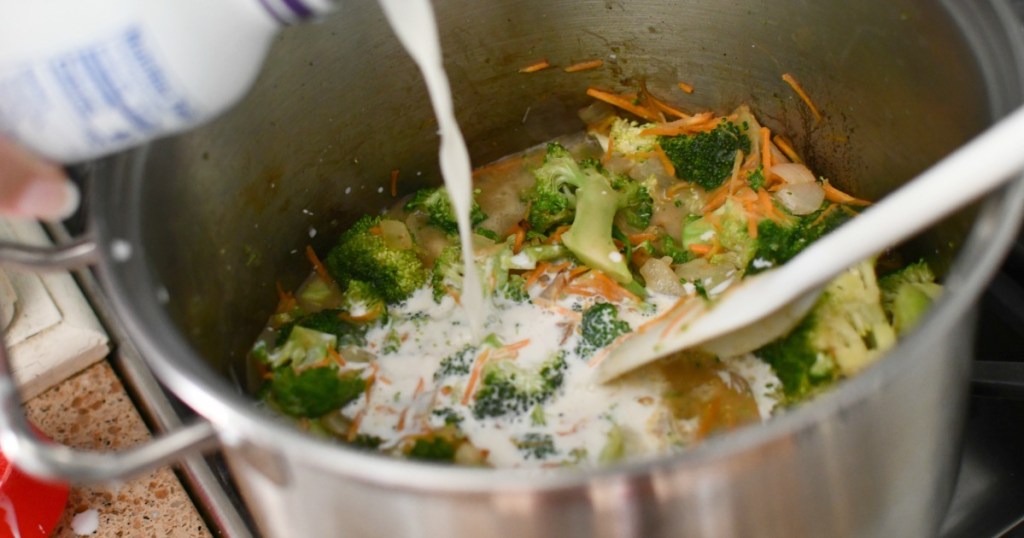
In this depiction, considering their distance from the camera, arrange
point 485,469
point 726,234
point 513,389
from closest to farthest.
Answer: point 485,469 < point 513,389 < point 726,234

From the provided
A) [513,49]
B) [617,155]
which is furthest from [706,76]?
[513,49]

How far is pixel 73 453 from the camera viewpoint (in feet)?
2.80

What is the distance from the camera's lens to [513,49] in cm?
163

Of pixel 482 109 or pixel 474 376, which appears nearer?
pixel 474 376

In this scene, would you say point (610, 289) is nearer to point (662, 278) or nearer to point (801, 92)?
point (662, 278)

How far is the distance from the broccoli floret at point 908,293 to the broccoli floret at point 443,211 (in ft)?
2.03

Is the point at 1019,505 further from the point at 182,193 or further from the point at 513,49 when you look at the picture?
the point at 182,193

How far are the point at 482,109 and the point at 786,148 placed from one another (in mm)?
509

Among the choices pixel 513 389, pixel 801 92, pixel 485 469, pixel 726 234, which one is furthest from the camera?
pixel 801 92

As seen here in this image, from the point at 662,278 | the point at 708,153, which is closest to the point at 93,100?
the point at 662,278

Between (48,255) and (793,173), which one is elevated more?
(48,255)

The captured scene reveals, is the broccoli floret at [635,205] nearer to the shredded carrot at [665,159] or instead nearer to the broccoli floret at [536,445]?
the shredded carrot at [665,159]

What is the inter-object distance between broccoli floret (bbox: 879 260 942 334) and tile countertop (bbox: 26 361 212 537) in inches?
38.7

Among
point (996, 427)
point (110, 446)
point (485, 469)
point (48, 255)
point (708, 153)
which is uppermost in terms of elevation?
point (48, 255)
